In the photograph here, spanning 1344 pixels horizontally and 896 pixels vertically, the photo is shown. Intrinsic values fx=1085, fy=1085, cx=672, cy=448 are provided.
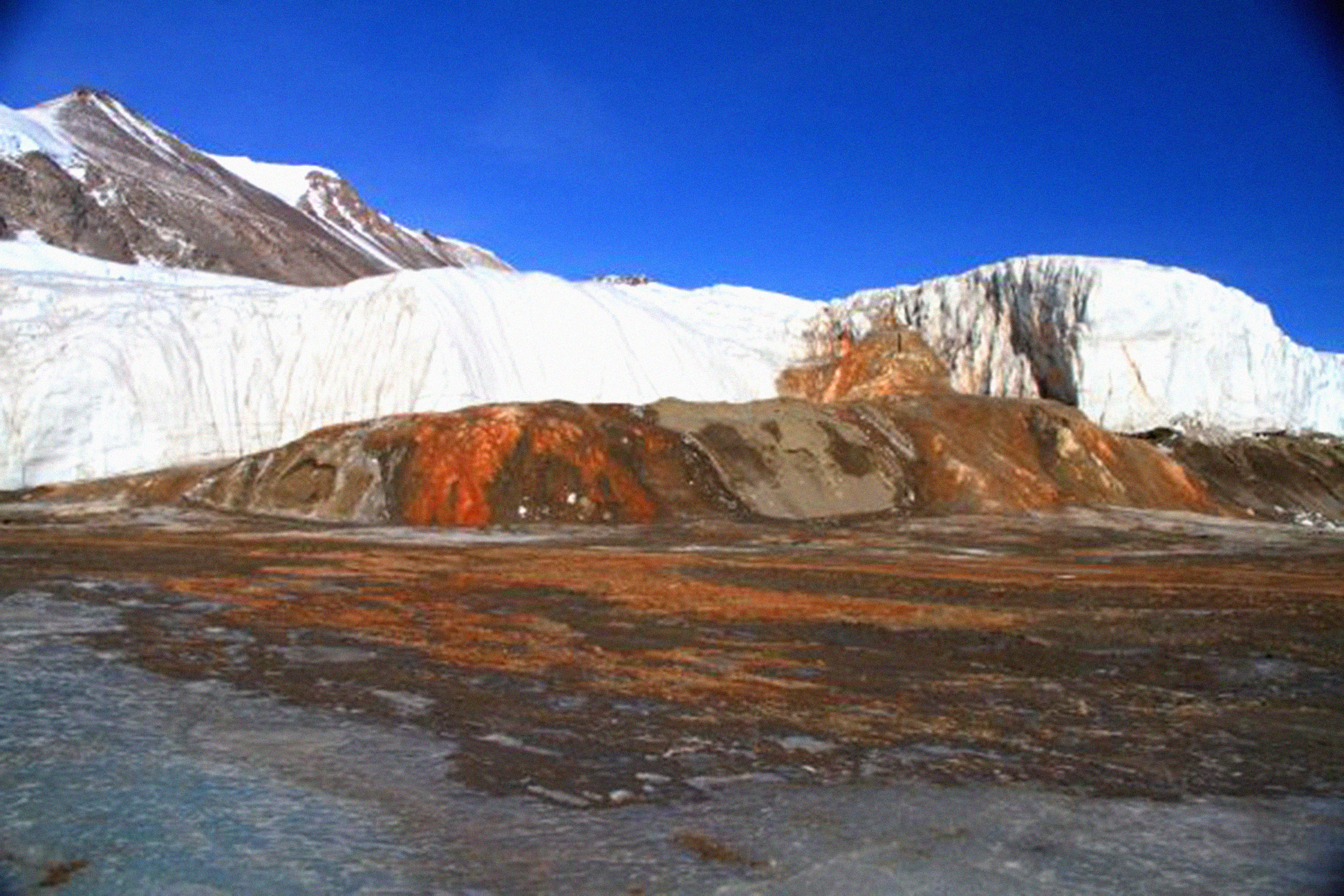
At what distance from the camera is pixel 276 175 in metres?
167

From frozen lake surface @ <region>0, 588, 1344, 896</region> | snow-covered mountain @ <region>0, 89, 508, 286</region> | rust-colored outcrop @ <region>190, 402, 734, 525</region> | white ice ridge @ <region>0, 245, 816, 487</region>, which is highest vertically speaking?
snow-covered mountain @ <region>0, 89, 508, 286</region>

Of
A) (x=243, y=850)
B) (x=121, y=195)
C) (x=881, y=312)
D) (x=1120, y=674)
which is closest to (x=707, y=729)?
(x=243, y=850)

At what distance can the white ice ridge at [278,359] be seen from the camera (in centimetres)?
4281

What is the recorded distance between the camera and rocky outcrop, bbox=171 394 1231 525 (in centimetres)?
3569

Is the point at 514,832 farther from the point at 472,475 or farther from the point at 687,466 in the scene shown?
the point at 687,466

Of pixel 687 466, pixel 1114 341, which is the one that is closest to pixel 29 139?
pixel 687 466

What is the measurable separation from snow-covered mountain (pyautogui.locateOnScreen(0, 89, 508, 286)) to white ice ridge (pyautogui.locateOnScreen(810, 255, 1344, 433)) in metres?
62.5

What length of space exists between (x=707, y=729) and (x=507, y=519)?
27.5m

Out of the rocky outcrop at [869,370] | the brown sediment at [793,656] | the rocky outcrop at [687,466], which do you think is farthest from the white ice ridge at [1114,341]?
the brown sediment at [793,656]

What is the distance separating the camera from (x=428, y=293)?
5025 centimetres

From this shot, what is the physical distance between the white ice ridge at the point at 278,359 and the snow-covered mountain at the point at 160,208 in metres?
34.4

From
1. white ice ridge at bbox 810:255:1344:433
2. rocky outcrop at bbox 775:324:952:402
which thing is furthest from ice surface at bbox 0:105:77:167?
white ice ridge at bbox 810:255:1344:433

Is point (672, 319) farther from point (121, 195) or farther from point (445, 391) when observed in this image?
point (121, 195)

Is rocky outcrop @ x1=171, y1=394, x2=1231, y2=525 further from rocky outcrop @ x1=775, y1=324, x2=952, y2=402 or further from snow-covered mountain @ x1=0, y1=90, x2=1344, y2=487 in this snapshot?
rocky outcrop @ x1=775, y1=324, x2=952, y2=402
